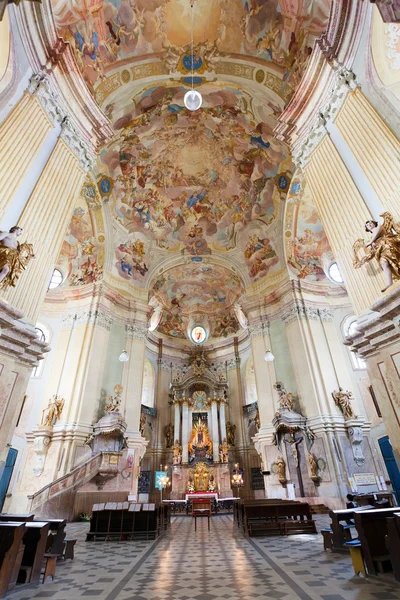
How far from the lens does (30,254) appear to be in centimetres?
686

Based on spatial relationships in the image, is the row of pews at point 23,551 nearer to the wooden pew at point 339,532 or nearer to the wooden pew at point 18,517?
the wooden pew at point 18,517

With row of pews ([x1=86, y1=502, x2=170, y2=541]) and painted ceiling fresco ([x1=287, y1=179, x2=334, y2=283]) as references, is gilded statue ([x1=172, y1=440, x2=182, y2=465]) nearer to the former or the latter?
row of pews ([x1=86, y1=502, x2=170, y2=541])

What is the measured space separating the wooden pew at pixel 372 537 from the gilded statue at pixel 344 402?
10.0m

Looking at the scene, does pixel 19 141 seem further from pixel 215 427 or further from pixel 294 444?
pixel 215 427

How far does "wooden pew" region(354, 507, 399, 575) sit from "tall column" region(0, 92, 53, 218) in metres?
8.65

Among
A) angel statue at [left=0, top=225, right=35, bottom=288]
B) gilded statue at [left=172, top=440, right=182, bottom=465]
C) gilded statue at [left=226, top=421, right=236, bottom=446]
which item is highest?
gilded statue at [left=226, top=421, right=236, bottom=446]

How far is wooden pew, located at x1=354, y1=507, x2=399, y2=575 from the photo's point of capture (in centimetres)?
446

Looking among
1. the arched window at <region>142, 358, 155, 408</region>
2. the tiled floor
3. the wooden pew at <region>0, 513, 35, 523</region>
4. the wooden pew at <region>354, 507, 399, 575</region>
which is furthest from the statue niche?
the wooden pew at <region>354, 507, 399, 575</region>

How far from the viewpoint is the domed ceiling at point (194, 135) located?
462 inches

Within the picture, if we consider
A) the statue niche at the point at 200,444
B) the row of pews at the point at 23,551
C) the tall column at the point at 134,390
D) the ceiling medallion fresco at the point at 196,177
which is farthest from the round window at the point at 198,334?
the row of pews at the point at 23,551

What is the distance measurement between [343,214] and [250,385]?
650 inches

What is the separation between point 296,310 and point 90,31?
46.0ft

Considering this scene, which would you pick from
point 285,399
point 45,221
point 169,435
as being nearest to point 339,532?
point 285,399

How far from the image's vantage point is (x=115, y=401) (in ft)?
51.5
